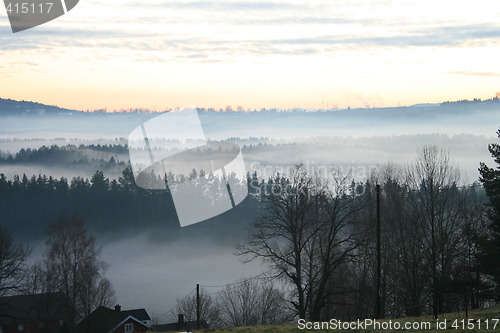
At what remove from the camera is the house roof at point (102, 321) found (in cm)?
4862

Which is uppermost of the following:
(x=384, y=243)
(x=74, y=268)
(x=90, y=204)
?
(x=90, y=204)

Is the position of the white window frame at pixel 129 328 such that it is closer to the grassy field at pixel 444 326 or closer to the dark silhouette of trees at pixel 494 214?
the dark silhouette of trees at pixel 494 214

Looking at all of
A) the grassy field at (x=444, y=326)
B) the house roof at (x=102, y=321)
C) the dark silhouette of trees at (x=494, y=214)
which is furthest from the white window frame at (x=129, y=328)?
the grassy field at (x=444, y=326)

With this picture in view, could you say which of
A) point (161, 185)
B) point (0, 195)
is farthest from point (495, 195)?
point (0, 195)

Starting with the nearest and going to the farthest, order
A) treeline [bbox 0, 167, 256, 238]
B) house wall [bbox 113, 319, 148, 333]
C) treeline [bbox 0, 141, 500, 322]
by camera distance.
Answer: treeline [bbox 0, 141, 500, 322], house wall [bbox 113, 319, 148, 333], treeline [bbox 0, 167, 256, 238]

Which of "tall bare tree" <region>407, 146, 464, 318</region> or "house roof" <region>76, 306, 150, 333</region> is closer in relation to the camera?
"tall bare tree" <region>407, 146, 464, 318</region>

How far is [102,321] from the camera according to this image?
172 feet

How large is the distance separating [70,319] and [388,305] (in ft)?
86.2

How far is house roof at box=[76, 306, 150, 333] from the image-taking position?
Result: 48625 millimetres

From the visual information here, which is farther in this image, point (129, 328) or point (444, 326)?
point (129, 328)

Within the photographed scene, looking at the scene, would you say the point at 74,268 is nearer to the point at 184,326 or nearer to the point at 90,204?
the point at 184,326

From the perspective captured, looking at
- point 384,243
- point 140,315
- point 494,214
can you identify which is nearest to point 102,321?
point 140,315

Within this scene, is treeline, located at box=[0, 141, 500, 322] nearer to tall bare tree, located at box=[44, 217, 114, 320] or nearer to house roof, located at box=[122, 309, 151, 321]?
house roof, located at box=[122, 309, 151, 321]

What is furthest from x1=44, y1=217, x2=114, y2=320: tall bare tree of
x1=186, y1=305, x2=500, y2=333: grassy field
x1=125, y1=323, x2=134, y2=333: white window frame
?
x1=186, y1=305, x2=500, y2=333: grassy field
